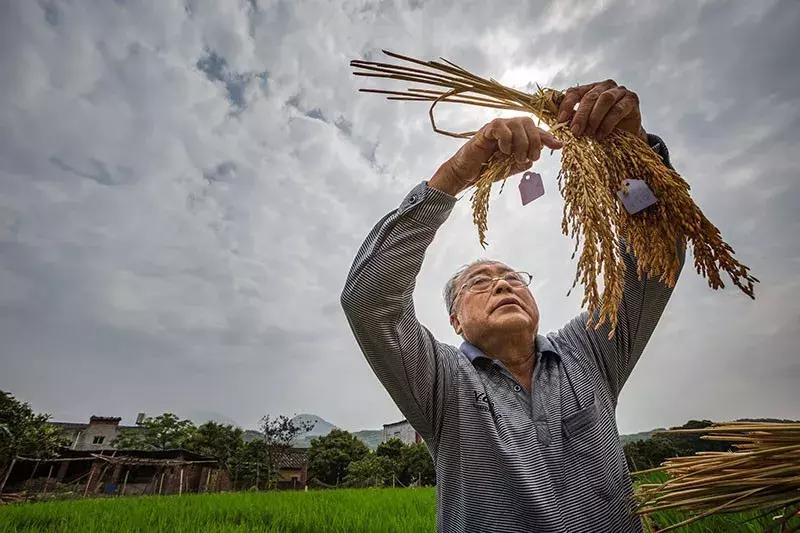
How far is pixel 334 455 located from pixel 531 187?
122ft

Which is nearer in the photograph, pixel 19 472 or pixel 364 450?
pixel 19 472

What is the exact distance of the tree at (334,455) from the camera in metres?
34.0

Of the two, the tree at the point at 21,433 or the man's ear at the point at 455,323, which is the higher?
the tree at the point at 21,433

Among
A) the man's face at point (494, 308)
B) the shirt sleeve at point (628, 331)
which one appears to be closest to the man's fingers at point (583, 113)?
the shirt sleeve at point (628, 331)

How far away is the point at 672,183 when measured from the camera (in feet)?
4.27

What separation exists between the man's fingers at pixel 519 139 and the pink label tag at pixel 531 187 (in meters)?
0.08

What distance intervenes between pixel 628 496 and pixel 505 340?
810mm

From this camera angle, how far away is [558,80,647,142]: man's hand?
1450 mm

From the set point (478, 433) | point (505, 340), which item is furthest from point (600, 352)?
point (478, 433)

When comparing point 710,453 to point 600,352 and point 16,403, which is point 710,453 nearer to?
point 600,352

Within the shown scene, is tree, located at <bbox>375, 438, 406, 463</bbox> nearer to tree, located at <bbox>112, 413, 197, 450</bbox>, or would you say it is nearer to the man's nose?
tree, located at <bbox>112, 413, 197, 450</bbox>

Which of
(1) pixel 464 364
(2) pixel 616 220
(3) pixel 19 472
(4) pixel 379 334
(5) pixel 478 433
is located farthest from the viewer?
(3) pixel 19 472

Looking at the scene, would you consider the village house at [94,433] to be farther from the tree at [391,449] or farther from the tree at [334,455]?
the tree at [391,449]

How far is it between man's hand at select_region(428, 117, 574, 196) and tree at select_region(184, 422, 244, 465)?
1584 inches
